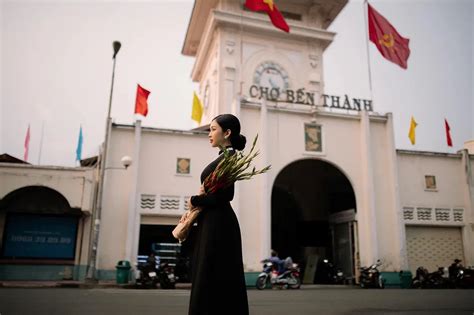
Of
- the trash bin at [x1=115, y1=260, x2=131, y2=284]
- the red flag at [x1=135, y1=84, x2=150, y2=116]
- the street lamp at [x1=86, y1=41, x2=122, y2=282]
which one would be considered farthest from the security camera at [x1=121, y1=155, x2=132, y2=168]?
the red flag at [x1=135, y1=84, x2=150, y2=116]

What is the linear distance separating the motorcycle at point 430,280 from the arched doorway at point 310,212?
3015 millimetres

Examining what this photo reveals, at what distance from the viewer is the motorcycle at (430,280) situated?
14.9 meters

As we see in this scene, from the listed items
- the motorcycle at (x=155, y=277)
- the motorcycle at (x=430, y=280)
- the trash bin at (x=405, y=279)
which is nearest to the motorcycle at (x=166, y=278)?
the motorcycle at (x=155, y=277)

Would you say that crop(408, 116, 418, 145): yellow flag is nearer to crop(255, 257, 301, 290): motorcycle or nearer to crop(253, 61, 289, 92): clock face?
crop(253, 61, 289, 92): clock face

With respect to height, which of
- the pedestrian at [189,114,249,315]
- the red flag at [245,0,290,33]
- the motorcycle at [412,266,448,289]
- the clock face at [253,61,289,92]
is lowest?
the motorcycle at [412,266,448,289]

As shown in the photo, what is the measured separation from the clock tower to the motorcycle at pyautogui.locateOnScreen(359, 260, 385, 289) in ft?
27.7

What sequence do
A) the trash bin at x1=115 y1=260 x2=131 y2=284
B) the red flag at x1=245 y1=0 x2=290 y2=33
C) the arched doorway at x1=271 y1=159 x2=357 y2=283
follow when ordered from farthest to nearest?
the arched doorway at x1=271 y1=159 x2=357 y2=283, the red flag at x1=245 y1=0 x2=290 y2=33, the trash bin at x1=115 y1=260 x2=131 y2=284

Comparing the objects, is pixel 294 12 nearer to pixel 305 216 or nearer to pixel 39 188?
pixel 305 216

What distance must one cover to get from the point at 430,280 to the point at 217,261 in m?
14.6

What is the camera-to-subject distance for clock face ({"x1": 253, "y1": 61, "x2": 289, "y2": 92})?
20625 mm

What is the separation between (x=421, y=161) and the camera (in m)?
17.4

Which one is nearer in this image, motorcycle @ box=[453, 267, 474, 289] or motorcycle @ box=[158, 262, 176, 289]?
motorcycle @ box=[158, 262, 176, 289]

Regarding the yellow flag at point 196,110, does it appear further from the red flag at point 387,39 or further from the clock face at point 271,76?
the red flag at point 387,39

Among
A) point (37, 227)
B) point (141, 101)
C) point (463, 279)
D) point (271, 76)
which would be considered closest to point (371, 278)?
point (463, 279)
